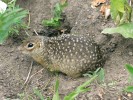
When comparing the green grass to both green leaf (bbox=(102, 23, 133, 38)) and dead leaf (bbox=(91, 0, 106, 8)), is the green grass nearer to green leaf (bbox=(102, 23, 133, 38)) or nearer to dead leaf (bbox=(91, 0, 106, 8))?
dead leaf (bbox=(91, 0, 106, 8))

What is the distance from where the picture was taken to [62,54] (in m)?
4.37

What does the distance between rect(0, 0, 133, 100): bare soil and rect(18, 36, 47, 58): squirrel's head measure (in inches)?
5.4

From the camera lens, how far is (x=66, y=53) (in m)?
4.34

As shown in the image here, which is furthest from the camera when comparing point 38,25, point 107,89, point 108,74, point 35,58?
point 38,25

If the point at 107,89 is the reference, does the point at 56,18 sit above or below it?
above

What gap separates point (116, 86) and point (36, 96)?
77cm

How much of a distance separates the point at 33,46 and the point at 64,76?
1.49ft

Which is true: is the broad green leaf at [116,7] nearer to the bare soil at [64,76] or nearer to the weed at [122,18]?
the weed at [122,18]

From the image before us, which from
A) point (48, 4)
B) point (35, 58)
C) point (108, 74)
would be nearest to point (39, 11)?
point (48, 4)

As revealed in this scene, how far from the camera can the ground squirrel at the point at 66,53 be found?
4.29m

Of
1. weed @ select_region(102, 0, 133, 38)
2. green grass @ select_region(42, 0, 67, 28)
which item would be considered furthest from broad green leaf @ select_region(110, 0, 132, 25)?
green grass @ select_region(42, 0, 67, 28)

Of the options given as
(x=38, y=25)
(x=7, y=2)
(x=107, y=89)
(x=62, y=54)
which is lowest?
(x=107, y=89)

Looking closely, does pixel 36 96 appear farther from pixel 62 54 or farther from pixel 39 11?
pixel 39 11

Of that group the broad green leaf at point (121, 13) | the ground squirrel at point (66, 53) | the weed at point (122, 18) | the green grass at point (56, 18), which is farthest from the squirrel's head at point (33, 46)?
the broad green leaf at point (121, 13)
